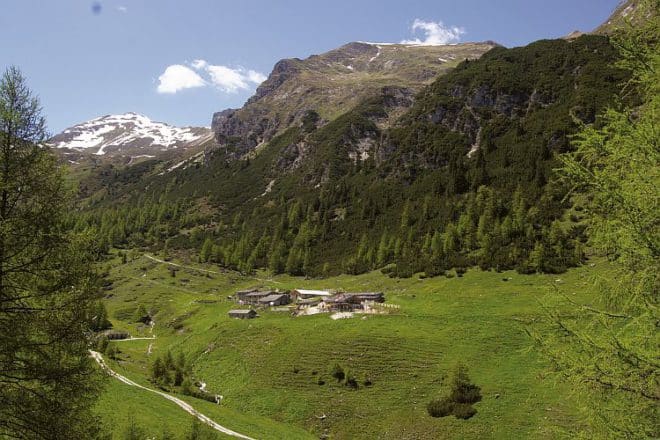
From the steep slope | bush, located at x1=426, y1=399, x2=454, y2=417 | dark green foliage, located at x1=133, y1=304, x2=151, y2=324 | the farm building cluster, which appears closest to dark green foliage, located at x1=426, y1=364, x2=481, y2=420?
bush, located at x1=426, y1=399, x2=454, y2=417

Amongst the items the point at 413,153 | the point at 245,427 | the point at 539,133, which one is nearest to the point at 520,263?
the point at 245,427

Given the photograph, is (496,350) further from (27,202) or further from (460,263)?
(27,202)

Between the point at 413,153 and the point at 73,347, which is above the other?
the point at 413,153

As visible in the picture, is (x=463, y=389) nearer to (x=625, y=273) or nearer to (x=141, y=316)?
(x=625, y=273)

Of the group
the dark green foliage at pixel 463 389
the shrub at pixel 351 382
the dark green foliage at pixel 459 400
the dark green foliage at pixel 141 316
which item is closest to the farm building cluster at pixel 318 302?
the shrub at pixel 351 382

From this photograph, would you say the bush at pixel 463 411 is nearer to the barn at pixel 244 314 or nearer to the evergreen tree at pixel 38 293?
the evergreen tree at pixel 38 293

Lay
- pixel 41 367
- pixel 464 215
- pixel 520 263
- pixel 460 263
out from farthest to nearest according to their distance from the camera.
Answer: pixel 464 215 < pixel 460 263 < pixel 520 263 < pixel 41 367
